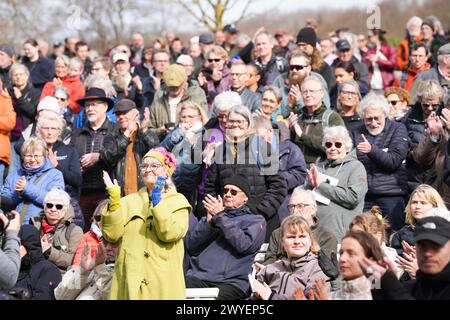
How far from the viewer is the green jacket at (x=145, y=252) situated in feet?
26.1

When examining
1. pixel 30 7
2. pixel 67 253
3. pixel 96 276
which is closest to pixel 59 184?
pixel 67 253

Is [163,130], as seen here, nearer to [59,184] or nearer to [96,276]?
[59,184]

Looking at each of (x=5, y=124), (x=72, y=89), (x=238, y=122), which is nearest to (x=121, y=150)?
(x=238, y=122)

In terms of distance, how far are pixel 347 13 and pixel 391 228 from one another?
1604 cm

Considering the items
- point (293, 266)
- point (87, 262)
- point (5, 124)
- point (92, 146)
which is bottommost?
point (293, 266)

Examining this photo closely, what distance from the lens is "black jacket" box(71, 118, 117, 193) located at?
461 inches

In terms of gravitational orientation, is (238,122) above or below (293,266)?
above

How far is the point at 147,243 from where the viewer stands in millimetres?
8031

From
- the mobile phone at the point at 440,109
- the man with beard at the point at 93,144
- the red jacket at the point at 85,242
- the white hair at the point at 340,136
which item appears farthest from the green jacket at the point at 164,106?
the red jacket at the point at 85,242

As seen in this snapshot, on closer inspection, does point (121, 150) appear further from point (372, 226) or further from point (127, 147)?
point (372, 226)

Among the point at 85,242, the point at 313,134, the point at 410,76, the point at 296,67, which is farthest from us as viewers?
the point at 410,76

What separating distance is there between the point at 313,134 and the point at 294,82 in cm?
170

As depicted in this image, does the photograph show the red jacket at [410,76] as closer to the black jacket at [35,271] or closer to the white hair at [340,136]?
the white hair at [340,136]
